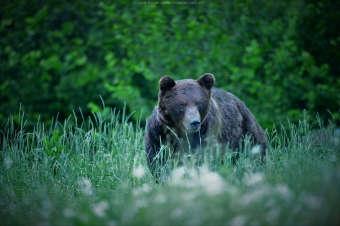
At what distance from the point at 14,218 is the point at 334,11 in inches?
373

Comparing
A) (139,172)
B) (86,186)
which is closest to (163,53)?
(86,186)

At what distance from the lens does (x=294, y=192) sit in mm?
4227

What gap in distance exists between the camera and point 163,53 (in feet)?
39.2

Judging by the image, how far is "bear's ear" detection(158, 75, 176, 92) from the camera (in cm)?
604

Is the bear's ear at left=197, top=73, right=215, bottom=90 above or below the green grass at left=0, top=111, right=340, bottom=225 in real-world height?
above

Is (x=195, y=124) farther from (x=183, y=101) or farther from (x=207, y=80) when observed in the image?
(x=207, y=80)

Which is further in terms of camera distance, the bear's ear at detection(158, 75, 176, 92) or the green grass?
the bear's ear at detection(158, 75, 176, 92)

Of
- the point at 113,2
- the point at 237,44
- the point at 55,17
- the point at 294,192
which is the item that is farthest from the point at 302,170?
the point at 55,17

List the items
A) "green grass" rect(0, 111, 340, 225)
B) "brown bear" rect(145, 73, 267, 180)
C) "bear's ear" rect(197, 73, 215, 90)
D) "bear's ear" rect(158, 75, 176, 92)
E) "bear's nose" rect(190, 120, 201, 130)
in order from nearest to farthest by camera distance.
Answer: "green grass" rect(0, 111, 340, 225), "bear's nose" rect(190, 120, 201, 130), "brown bear" rect(145, 73, 267, 180), "bear's ear" rect(158, 75, 176, 92), "bear's ear" rect(197, 73, 215, 90)

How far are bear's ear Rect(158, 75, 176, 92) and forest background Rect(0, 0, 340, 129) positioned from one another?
506 cm

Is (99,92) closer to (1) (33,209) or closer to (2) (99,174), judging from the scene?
(2) (99,174)

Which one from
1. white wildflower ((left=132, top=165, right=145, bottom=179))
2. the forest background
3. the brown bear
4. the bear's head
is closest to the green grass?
white wildflower ((left=132, top=165, right=145, bottom=179))

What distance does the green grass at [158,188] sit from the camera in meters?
3.88

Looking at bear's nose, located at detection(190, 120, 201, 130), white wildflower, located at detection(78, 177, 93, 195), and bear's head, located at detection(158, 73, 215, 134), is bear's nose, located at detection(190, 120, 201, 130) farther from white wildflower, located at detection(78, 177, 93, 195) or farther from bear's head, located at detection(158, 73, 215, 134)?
white wildflower, located at detection(78, 177, 93, 195)
